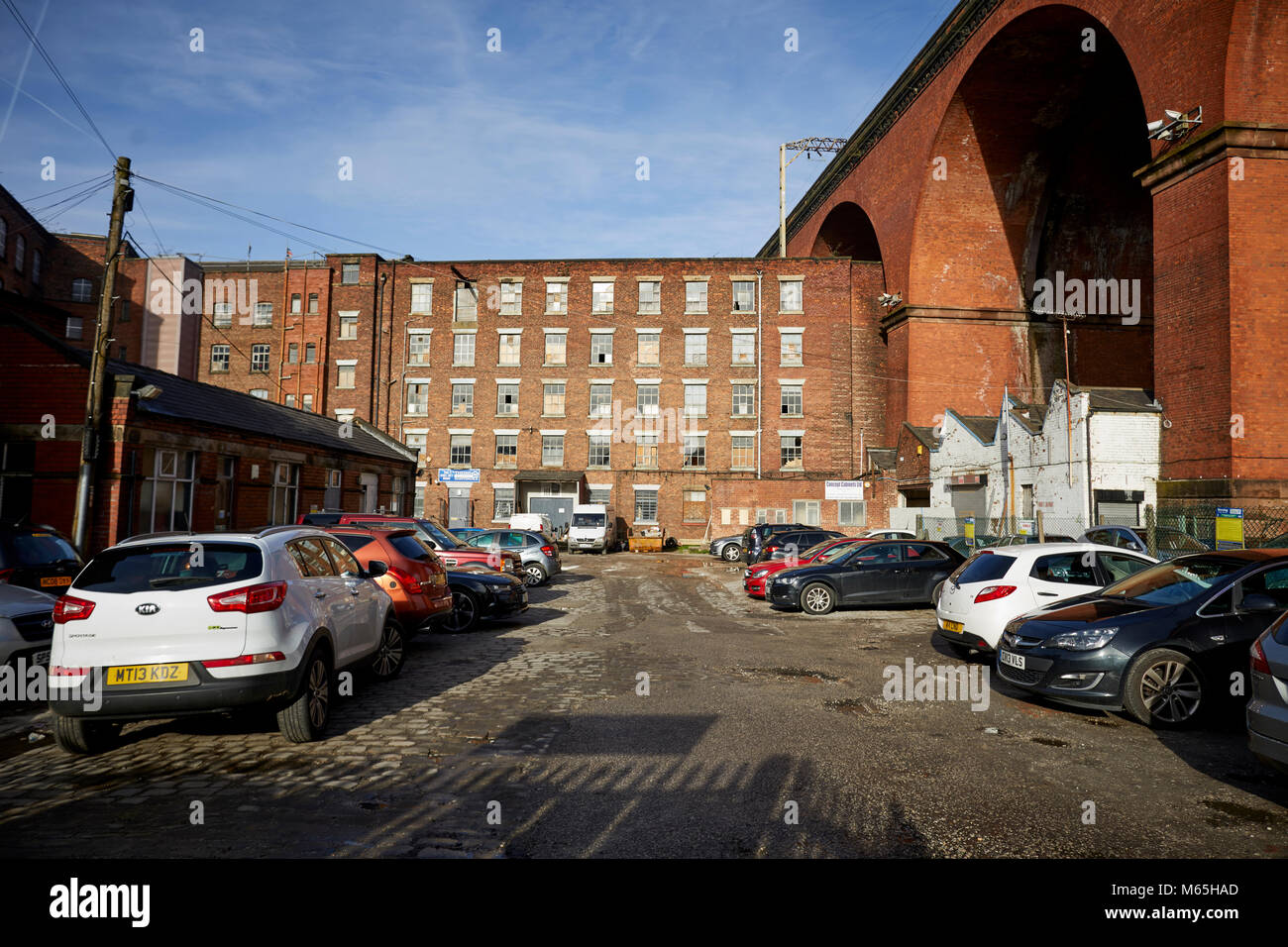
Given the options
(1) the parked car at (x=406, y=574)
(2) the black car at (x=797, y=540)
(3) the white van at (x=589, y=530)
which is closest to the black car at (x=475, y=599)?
(1) the parked car at (x=406, y=574)

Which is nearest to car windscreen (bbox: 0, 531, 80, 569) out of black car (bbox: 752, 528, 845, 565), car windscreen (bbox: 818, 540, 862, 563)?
car windscreen (bbox: 818, 540, 862, 563)

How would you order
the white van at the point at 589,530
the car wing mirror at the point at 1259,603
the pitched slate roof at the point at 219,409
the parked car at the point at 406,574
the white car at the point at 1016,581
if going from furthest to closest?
the white van at the point at 589,530 → the pitched slate roof at the point at 219,409 → the parked car at the point at 406,574 → the white car at the point at 1016,581 → the car wing mirror at the point at 1259,603

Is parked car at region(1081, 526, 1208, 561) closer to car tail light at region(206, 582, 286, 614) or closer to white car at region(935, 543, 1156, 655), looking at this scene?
white car at region(935, 543, 1156, 655)

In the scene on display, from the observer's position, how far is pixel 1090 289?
36.1 meters

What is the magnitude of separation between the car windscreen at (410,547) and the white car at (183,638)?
12.6 ft

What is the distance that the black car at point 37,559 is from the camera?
8625 mm

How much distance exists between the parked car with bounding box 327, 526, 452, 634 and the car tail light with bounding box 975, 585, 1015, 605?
6.95m

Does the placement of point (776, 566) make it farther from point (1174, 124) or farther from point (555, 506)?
point (555, 506)

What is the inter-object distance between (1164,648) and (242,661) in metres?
7.54

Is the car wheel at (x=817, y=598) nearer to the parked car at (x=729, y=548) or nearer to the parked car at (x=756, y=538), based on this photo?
the parked car at (x=756, y=538)

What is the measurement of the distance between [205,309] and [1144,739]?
5645cm

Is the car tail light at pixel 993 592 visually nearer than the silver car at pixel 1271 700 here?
→ No
